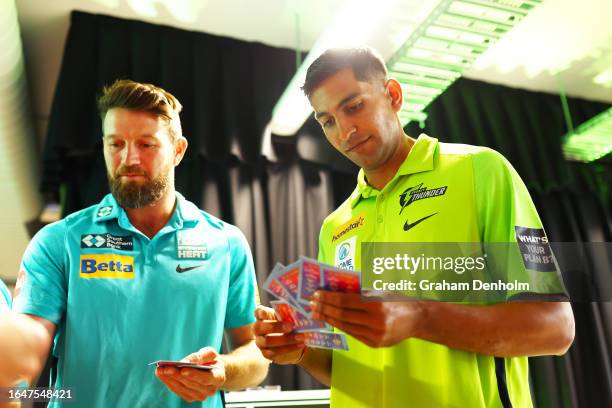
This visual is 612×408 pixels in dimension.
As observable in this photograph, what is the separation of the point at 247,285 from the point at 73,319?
0.58 m

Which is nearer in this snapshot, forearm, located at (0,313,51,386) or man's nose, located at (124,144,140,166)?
forearm, located at (0,313,51,386)

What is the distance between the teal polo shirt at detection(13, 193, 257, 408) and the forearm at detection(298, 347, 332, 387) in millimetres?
340

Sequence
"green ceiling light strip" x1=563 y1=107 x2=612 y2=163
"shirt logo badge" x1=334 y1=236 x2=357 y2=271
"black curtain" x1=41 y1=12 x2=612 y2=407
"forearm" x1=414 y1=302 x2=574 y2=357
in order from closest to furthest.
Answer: "forearm" x1=414 y1=302 x2=574 y2=357
"shirt logo badge" x1=334 y1=236 x2=357 y2=271
"black curtain" x1=41 y1=12 x2=612 y2=407
"green ceiling light strip" x1=563 y1=107 x2=612 y2=163

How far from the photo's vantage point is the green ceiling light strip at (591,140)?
11.5 feet

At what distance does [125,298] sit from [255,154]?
172 cm

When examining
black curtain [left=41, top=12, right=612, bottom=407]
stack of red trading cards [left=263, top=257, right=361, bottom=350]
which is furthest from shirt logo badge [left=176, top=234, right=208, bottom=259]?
black curtain [left=41, top=12, right=612, bottom=407]

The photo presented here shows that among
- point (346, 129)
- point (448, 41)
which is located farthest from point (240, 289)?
point (448, 41)

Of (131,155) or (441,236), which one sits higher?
(131,155)

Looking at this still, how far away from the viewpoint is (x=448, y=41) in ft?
8.12

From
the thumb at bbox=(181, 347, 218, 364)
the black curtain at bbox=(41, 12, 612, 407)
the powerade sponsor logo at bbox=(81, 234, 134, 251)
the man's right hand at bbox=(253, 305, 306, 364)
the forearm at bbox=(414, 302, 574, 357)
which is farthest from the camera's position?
the black curtain at bbox=(41, 12, 612, 407)

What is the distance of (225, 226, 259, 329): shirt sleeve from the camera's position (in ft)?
5.64

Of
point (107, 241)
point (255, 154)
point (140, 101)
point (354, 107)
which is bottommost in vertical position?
point (107, 241)

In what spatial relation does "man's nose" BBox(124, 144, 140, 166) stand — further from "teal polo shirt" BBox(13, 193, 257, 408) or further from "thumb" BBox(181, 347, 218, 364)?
"thumb" BBox(181, 347, 218, 364)

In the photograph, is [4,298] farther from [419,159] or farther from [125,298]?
[419,159]
